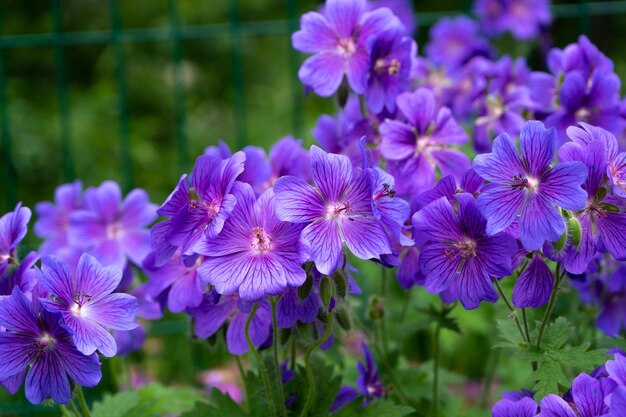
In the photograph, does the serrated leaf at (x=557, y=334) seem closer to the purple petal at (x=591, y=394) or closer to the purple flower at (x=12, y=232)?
the purple petal at (x=591, y=394)

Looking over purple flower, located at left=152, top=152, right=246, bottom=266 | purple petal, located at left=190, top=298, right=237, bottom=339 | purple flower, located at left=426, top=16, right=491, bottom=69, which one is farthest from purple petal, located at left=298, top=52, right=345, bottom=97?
purple flower, located at left=426, top=16, right=491, bottom=69

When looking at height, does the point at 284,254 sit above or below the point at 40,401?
above

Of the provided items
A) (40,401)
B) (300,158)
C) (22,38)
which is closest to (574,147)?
(300,158)

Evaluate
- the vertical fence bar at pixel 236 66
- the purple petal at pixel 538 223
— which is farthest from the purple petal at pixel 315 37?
the vertical fence bar at pixel 236 66

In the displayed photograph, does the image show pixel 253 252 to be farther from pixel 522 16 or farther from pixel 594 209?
pixel 522 16

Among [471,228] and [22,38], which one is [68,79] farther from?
[471,228]
